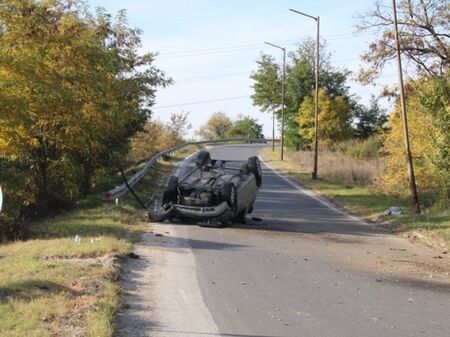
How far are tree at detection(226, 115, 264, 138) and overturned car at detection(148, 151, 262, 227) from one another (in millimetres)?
87229

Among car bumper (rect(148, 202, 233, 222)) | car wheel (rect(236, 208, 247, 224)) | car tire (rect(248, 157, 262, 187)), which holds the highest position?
car tire (rect(248, 157, 262, 187))

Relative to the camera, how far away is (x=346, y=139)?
54.8m

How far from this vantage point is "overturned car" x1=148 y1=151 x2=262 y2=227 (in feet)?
51.0

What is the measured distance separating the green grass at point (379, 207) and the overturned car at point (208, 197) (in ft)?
13.4

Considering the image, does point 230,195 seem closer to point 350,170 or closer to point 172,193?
point 172,193

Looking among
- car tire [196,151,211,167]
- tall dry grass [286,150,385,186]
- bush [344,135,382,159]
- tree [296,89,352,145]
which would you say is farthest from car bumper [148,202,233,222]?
tree [296,89,352,145]

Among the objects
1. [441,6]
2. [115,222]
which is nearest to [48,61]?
[115,222]

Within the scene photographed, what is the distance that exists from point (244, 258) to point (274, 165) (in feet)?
114

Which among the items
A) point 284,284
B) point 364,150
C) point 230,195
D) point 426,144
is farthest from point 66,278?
point 364,150

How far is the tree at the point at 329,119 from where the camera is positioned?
54031 mm

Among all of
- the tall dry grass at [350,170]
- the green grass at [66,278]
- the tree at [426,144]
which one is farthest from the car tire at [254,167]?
the tall dry grass at [350,170]

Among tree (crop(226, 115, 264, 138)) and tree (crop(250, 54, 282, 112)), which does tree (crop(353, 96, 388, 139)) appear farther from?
tree (crop(226, 115, 264, 138))

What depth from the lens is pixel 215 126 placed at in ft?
359

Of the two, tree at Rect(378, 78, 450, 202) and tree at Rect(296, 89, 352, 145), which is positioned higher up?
tree at Rect(296, 89, 352, 145)
